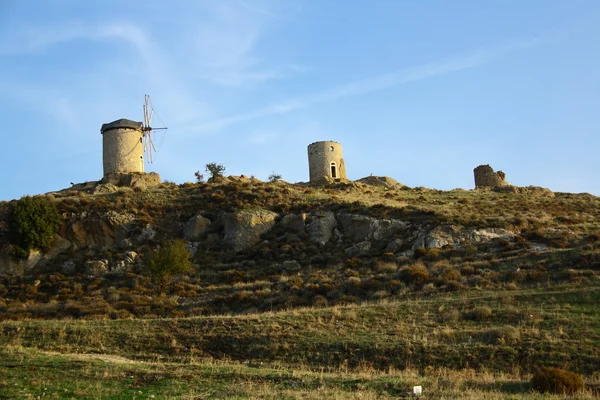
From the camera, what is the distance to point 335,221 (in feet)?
131

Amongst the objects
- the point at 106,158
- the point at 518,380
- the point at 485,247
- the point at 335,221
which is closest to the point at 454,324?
the point at 518,380

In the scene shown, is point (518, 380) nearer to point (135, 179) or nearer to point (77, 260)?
point (77, 260)

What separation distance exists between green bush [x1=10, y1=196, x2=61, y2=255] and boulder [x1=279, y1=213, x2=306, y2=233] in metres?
14.8

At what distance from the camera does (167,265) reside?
3186 cm

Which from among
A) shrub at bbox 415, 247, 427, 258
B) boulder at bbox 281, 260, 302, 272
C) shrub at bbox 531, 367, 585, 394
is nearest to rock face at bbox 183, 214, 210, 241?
boulder at bbox 281, 260, 302, 272

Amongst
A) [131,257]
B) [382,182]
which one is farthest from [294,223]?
[382,182]

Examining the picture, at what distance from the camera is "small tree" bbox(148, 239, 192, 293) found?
1250 inches

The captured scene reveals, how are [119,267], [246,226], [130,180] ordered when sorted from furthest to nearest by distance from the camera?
1. [130,180]
2. [246,226]
3. [119,267]

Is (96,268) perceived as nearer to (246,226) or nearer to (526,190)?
(246,226)

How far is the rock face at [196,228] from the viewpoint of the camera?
4028 centimetres

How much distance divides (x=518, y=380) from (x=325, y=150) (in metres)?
40.9

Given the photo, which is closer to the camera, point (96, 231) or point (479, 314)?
point (479, 314)

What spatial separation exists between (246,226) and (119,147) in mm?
16040

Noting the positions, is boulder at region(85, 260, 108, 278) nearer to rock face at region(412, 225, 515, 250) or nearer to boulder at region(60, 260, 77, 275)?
boulder at region(60, 260, 77, 275)
